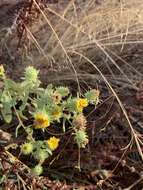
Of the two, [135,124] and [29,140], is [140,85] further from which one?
[29,140]

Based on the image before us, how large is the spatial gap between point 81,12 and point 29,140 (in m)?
0.95

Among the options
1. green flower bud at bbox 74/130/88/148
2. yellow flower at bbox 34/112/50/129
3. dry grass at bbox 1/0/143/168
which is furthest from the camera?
dry grass at bbox 1/0/143/168

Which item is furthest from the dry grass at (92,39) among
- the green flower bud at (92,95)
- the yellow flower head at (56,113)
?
the yellow flower head at (56,113)

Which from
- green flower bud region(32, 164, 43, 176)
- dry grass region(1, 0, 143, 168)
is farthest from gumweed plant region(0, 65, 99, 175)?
dry grass region(1, 0, 143, 168)

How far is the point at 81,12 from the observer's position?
258cm

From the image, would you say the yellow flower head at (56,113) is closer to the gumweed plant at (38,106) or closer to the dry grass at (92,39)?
the gumweed plant at (38,106)


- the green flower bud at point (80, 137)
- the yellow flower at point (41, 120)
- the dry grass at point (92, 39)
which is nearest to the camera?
the yellow flower at point (41, 120)

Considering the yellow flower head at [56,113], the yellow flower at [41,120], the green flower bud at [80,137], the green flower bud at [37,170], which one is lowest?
the green flower bud at [37,170]

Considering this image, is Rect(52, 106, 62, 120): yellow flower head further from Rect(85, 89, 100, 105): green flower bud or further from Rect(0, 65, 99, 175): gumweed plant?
Rect(85, 89, 100, 105): green flower bud

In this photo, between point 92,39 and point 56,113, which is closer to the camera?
point 56,113

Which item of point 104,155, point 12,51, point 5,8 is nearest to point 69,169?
point 104,155

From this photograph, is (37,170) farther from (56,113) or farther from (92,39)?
(92,39)

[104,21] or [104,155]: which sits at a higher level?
[104,21]

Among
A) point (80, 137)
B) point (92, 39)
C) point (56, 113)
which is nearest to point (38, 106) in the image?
point (56, 113)
